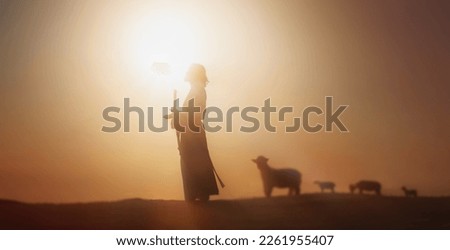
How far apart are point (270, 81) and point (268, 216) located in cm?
57

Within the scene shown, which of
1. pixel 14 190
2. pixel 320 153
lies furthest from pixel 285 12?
pixel 14 190

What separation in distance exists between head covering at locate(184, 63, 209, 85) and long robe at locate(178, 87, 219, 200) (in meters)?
0.11

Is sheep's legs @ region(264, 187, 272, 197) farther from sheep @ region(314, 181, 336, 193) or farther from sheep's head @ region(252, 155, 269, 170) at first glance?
sheep @ region(314, 181, 336, 193)

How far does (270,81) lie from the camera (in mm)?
3318

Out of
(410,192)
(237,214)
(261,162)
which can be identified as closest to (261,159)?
(261,162)

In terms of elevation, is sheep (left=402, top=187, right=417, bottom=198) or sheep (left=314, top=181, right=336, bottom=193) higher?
sheep (left=314, top=181, right=336, bottom=193)

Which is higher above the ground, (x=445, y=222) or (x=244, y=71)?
(x=244, y=71)

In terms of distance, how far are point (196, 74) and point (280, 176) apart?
0.56 meters

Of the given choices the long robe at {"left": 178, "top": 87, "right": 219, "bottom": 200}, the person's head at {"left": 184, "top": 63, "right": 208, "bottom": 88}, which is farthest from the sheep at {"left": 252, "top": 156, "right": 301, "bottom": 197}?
the person's head at {"left": 184, "top": 63, "right": 208, "bottom": 88}

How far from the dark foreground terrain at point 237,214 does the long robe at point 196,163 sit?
2.4 inches

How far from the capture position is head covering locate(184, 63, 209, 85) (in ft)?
10.9

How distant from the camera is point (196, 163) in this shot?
3359 mm
